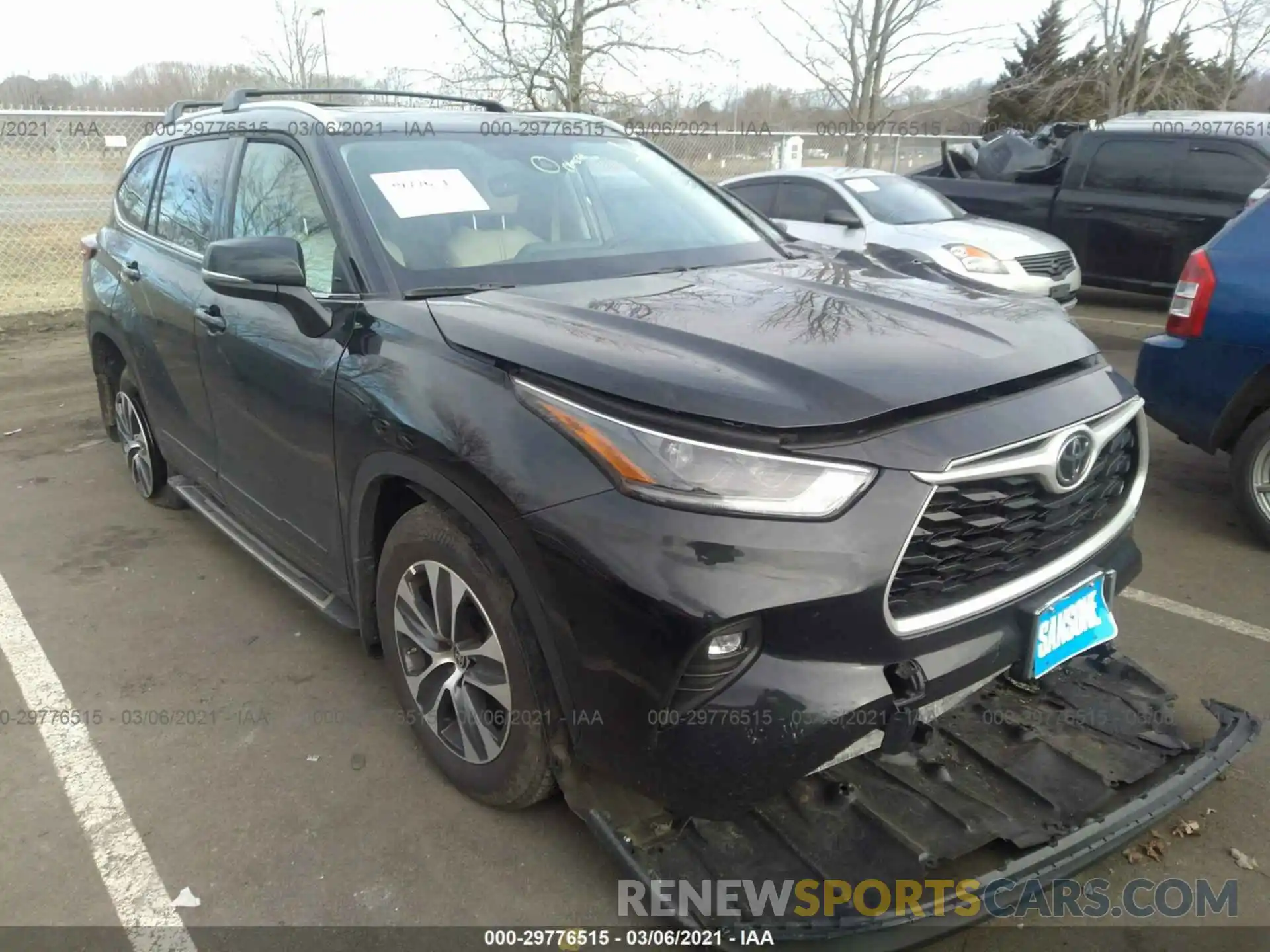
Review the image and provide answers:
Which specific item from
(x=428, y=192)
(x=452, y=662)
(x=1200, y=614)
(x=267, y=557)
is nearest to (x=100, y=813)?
(x=267, y=557)

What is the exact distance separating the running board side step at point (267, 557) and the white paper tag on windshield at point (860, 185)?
22.7 feet

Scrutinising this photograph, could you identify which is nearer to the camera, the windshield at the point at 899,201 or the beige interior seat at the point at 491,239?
the beige interior seat at the point at 491,239

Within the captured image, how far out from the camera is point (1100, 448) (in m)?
2.35

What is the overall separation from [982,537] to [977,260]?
267 inches

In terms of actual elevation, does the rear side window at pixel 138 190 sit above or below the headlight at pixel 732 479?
above

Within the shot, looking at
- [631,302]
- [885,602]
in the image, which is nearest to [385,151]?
[631,302]

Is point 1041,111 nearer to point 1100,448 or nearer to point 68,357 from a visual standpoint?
point 68,357

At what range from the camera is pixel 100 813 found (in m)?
2.79

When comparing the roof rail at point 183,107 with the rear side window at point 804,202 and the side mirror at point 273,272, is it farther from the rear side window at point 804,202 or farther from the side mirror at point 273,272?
the rear side window at point 804,202

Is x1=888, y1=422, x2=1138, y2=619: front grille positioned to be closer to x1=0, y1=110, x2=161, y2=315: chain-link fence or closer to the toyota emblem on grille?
the toyota emblem on grille

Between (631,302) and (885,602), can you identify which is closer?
(885,602)

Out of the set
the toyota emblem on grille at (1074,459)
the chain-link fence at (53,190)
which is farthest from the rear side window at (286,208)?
the chain-link fence at (53,190)

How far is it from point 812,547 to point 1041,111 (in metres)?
25.2

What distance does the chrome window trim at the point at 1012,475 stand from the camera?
2008mm
